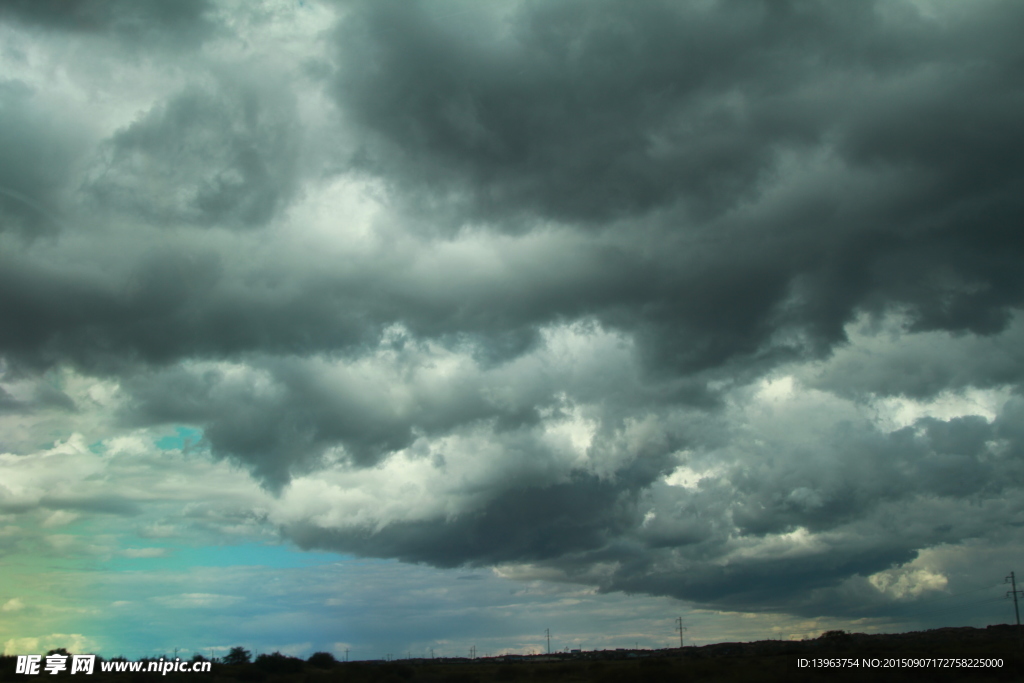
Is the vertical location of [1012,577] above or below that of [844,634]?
above

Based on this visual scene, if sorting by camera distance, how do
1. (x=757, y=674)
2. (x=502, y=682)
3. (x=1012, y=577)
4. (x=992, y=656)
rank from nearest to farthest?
(x=757, y=674) → (x=502, y=682) → (x=992, y=656) → (x=1012, y=577)

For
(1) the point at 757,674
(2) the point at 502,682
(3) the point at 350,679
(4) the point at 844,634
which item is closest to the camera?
(1) the point at 757,674

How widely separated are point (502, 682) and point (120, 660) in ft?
135

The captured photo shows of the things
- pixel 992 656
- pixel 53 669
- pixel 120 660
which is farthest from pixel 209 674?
pixel 992 656

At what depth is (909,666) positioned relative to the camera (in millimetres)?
80125

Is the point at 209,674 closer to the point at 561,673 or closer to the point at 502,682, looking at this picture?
the point at 502,682

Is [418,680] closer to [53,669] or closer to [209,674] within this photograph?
[209,674]

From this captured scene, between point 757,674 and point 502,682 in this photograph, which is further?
point 502,682

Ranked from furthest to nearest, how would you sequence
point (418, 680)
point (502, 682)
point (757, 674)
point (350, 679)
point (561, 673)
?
point (561, 673) → point (502, 682) → point (418, 680) → point (350, 679) → point (757, 674)

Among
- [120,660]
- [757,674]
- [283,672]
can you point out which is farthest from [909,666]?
[120,660]

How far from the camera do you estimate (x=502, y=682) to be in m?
82.7

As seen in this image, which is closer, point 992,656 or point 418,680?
point 418,680

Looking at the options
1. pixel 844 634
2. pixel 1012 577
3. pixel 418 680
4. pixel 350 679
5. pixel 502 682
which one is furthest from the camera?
pixel 844 634

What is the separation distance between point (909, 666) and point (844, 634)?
122274mm
